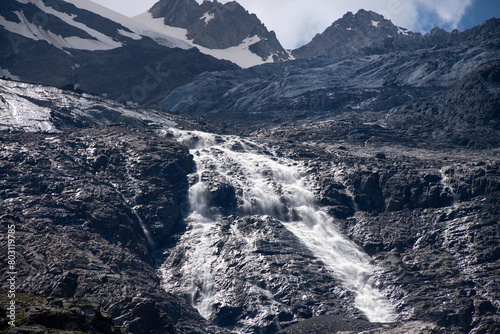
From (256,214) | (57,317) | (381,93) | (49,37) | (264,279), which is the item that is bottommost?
(57,317)

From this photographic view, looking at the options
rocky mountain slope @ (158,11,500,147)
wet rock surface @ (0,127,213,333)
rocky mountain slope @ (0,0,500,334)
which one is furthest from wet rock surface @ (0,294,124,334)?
rocky mountain slope @ (158,11,500,147)

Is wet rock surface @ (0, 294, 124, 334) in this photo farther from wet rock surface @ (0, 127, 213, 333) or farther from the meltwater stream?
the meltwater stream

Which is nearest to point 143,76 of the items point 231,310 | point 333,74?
point 333,74

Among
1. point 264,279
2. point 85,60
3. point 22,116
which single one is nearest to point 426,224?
point 264,279

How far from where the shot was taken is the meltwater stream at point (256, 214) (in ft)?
190

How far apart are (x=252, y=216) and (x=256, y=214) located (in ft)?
9.61

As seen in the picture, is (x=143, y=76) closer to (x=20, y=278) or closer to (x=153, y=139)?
(x=153, y=139)

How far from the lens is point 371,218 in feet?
233

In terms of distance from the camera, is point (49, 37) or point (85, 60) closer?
point (85, 60)

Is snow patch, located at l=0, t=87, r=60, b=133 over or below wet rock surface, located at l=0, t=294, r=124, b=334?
over

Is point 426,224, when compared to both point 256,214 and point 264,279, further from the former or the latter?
point 264,279

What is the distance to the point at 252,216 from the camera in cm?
7006

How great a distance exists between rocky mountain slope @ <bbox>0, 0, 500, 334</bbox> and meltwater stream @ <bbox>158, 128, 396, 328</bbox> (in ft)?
0.90

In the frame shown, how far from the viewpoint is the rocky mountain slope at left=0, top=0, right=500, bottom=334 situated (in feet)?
164
